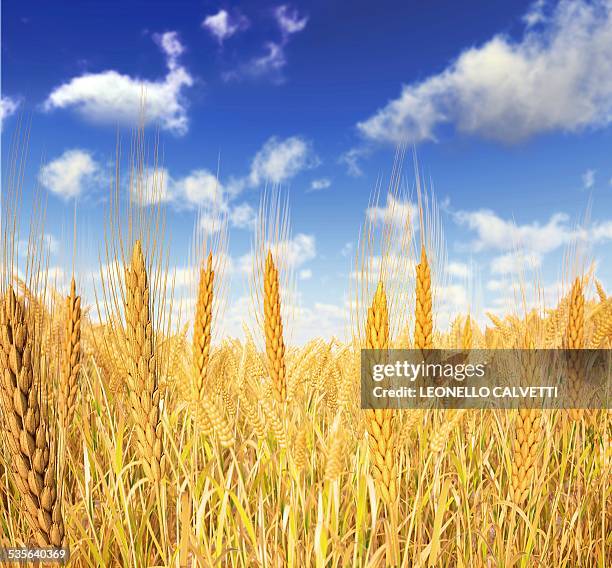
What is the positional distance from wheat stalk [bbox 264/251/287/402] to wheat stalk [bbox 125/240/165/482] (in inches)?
21.1

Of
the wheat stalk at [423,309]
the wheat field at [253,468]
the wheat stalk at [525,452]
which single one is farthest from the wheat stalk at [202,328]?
the wheat stalk at [525,452]

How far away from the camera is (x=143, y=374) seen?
240 cm

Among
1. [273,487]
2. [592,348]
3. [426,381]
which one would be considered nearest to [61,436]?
[273,487]

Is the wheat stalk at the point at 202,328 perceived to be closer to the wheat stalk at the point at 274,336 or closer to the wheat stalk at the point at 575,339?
the wheat stalk at the point at 274,336

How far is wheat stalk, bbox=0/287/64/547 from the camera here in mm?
2072

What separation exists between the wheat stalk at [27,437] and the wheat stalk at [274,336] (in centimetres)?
99

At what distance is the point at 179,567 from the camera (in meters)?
2.06

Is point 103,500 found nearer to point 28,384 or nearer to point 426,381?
point 28,384

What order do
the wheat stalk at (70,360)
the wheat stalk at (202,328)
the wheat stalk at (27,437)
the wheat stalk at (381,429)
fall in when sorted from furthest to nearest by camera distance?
1. the wheat stalk at (70,360)
2. the wheat stalk at (202,328)
3. the wheat stalk at (381,429)
4. the wheat stalk at (27,437)

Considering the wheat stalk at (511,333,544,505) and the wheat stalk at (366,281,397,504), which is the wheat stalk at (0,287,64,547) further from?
the wheat stalk at (511,333,544,505)

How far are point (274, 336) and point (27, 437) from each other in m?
1.10

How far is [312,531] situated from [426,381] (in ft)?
3.77

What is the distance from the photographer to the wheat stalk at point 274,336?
8.50 feet

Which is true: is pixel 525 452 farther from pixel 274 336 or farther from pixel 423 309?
pixel 274 336
